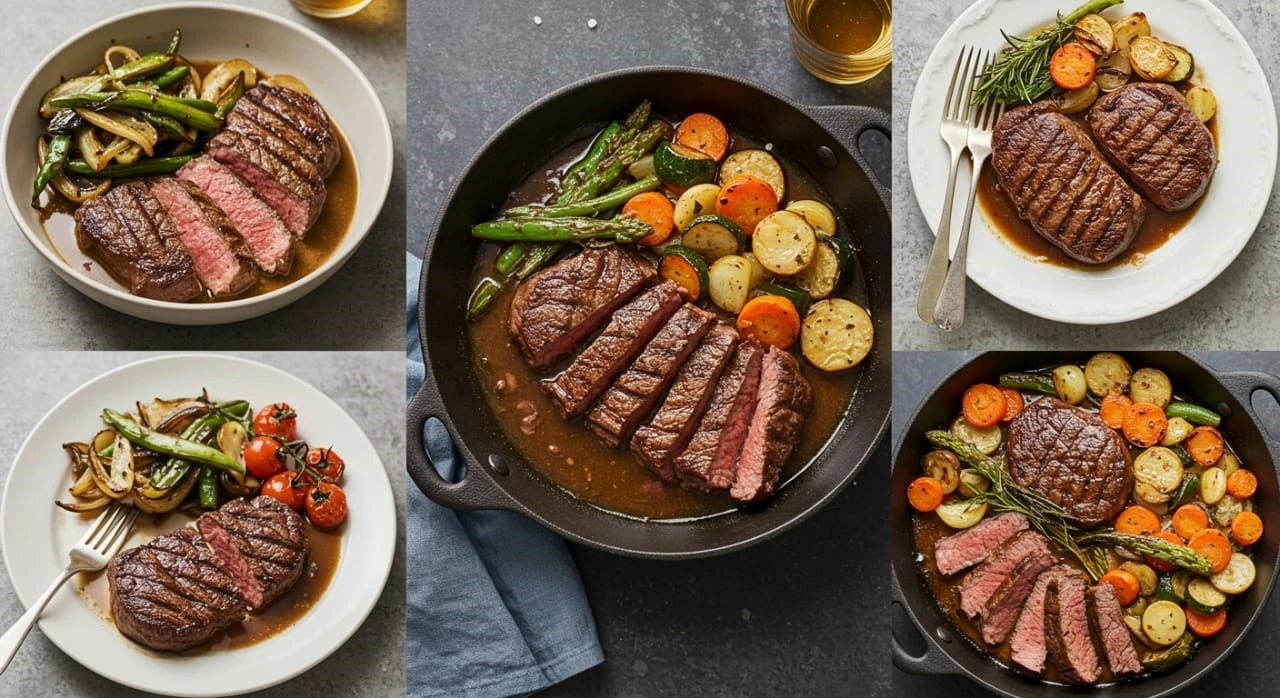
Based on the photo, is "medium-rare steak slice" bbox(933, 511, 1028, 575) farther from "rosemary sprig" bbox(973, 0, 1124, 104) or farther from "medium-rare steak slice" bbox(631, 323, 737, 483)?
"rosemary sprig" bbox(973, 0, 1124, 104)

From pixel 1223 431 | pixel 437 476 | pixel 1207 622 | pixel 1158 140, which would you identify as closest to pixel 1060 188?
pixel 1158 140

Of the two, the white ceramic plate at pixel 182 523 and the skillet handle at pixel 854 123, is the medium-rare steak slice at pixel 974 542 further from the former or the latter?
the white ceramic plate at pixel 182 523

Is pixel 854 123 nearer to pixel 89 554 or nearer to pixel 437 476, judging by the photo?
pixel 437 476

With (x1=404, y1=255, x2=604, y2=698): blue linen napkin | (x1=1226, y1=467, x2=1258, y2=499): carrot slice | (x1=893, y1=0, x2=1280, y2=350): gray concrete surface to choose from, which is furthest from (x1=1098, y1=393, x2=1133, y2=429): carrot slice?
(x1=404, y1=255, x2=604, y2=698): blue linen napkin

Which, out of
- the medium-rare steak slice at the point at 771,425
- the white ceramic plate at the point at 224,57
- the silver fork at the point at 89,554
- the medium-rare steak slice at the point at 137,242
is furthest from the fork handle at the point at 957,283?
the silver fork at the point at 89,554

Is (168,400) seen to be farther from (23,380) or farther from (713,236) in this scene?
(713,236)
